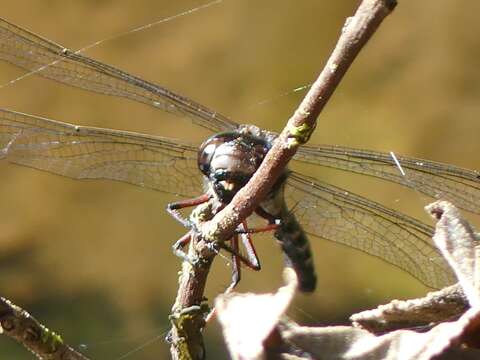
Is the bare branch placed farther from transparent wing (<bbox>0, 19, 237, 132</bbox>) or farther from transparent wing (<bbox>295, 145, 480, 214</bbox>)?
transparent wing (<bbox>0, 19, 237, 132</bbox>)

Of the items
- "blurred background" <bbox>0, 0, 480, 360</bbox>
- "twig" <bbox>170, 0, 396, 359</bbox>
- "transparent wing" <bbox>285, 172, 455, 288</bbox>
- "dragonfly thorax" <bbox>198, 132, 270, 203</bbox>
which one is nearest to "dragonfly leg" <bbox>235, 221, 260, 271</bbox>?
"dragonfly thorax" <bbox>198, 132, 270, 203</bbox>

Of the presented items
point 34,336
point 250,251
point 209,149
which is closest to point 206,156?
point 209,149

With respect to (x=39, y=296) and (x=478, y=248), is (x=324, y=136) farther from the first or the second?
(x=478, y=248)

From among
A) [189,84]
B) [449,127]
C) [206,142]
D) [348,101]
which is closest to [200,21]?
[189,84]

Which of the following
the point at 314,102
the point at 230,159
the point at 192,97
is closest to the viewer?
the point at 314,102

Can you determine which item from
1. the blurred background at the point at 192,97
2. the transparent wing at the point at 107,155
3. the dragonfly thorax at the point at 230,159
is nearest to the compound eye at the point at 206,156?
the dragonfly thorax at the point at 230,159

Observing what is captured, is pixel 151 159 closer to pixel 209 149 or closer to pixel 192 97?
pixel 209 149

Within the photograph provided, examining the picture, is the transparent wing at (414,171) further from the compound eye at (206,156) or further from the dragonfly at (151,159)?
the compound eye at (206,156)
